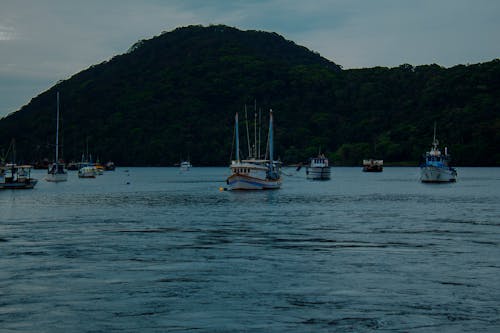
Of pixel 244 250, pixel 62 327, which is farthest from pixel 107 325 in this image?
pixel 244 250

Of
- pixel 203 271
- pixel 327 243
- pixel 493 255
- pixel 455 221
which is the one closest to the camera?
pixel 203 271

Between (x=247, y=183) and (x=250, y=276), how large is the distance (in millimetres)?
76667

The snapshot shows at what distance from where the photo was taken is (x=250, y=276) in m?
29.4

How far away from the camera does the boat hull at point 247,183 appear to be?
105m

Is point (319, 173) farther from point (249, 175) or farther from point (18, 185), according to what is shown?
point (18, 185)

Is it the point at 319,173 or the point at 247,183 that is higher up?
the point at 319,173

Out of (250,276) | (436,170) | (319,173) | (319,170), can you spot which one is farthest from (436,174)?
(250,276)

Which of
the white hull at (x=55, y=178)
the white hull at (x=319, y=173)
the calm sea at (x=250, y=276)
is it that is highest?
the white hull at (x=319, y=173)

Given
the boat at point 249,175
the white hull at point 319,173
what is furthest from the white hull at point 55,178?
the boat at point 249,175

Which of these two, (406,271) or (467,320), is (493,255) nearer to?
(406,271)

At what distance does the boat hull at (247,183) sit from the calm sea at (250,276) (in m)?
47.6

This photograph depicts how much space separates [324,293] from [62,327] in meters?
9.46

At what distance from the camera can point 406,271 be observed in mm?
30719

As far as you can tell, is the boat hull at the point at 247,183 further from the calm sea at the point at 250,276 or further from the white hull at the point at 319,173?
the white hull at the point at 319,173
